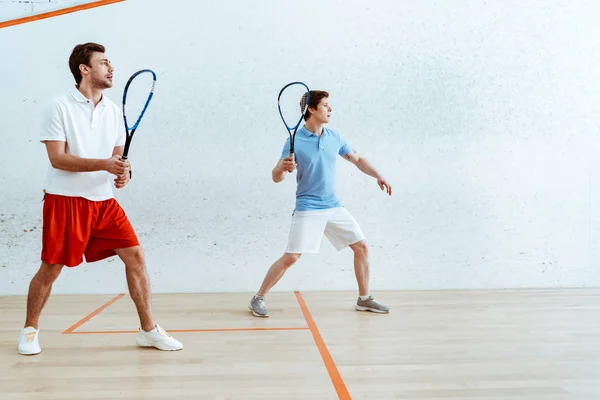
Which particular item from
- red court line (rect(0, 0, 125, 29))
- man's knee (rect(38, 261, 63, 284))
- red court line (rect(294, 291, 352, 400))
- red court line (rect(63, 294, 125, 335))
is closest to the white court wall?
red court line (rect(0, 0, 125, 29))

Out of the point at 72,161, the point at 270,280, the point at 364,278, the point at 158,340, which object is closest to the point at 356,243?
the point at 364,278

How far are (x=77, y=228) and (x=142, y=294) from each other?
1.02 ft

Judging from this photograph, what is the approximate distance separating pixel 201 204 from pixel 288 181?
50 centimetres

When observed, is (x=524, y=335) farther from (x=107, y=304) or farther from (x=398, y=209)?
(x=107, y=304)

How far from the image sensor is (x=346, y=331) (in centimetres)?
258

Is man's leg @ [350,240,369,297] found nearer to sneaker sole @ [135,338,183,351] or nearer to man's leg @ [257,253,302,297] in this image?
man's leg @ [257,253,302,297]

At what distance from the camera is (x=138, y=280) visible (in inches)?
88.8

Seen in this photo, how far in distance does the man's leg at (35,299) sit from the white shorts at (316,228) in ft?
3.45

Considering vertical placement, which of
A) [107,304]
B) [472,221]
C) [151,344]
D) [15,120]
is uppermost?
[15,120]

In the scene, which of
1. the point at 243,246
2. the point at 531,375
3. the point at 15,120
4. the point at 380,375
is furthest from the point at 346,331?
the point at 15,120

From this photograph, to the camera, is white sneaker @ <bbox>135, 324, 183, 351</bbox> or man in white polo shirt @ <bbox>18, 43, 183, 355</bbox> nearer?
man in white polo shirt @ <bbox>18, 43, 183, 355</bbox>

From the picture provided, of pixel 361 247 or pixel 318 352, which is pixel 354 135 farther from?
pixel 318 352

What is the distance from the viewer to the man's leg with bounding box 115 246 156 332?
7.36 feet

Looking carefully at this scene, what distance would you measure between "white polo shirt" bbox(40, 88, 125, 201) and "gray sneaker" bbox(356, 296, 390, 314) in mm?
1307
